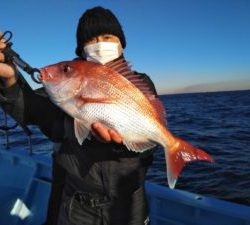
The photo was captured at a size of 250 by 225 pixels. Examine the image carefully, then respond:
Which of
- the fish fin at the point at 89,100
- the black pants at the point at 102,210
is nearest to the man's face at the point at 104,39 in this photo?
the fish fin at the point at 89,100

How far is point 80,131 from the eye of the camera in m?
2.66

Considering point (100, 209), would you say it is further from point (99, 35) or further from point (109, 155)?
point (99, 35)

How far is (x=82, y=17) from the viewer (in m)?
3.55

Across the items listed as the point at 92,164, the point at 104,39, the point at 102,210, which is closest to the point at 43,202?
the point at 102,210

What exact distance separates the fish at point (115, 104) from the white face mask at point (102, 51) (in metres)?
0.38

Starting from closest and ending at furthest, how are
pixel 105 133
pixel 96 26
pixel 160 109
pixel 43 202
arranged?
1. pixel 105 133
2. pixel 160 109
3. pixel 96 26
4. pixel 43 202

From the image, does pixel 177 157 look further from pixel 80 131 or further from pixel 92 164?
pixel 80 131

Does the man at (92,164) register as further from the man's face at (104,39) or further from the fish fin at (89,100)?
the fish fin at (89,100)

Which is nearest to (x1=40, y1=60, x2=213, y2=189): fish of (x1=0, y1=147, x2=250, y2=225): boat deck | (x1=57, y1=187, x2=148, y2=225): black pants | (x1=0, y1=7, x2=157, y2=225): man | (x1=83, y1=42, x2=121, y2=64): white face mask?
(x1=0, y1=7, x2=157, y2=225): man

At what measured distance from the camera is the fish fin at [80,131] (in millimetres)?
2660

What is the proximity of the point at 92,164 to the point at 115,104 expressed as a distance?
61 cm

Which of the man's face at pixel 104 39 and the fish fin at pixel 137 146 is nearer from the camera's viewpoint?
the fish fin at pixel 137 146

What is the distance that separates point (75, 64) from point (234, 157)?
12911 mm

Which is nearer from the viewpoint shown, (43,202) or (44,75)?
(44,75)
